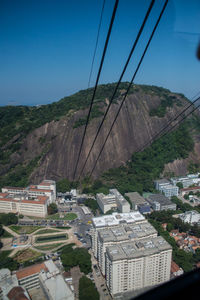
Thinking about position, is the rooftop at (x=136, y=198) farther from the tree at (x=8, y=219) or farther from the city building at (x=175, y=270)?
the tree at (x=8, y=219)

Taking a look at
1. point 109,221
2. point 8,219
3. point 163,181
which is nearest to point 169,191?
point 163,181

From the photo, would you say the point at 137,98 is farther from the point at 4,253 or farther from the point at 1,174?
the point at 4,253

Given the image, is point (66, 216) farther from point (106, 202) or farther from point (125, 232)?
point (125, 232)

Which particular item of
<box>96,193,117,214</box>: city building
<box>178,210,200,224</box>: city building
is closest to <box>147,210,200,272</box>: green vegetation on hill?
<box>178,210,200,224</box>: city building

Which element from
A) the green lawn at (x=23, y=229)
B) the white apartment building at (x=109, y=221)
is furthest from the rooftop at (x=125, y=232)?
the green lawn at (x=23, y=229)

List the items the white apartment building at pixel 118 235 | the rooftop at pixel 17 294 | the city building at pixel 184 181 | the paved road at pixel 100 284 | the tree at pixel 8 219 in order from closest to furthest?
the rooftop at pixel 17 294 < the paved road at pixel 100 284 < the white apartment building at pixel 118 235 < the tree at pixel 8 219 < the city building at pixel 184 181

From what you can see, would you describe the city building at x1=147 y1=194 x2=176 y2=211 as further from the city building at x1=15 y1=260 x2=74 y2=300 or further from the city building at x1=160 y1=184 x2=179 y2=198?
the city building at x1=15 y1=260 x2=74 y2=300
